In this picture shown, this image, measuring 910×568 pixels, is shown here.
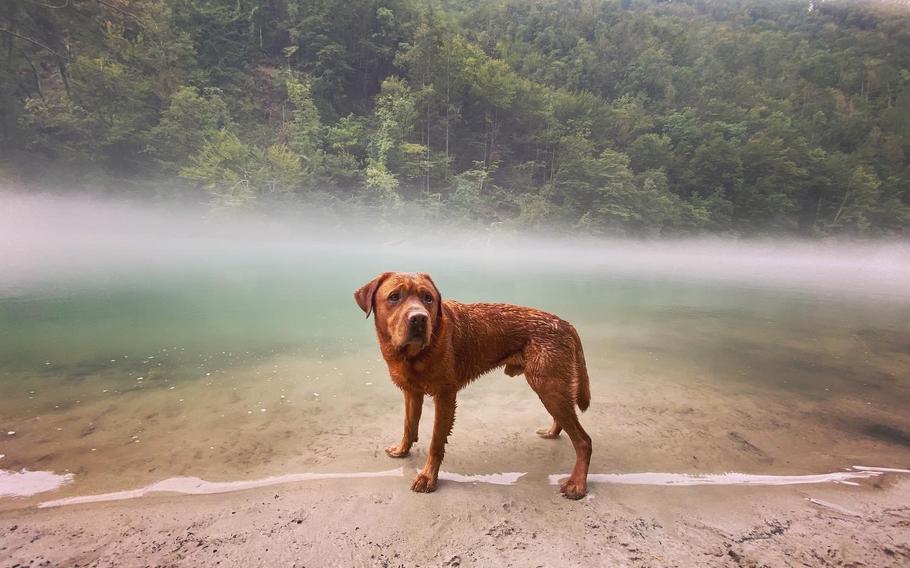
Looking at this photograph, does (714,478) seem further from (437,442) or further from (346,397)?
(346,397)

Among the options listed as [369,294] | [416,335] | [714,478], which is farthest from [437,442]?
[714,478]

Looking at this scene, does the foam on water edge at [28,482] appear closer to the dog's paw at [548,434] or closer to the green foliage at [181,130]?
the dog's paw at [548,434]

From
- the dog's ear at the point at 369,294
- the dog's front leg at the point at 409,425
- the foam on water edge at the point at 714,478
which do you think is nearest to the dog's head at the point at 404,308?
the dog's ear at the point at 369,294

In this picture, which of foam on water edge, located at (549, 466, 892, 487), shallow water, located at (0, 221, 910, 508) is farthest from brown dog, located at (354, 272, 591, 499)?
shallow water, located at (0, 221, 910, 508)

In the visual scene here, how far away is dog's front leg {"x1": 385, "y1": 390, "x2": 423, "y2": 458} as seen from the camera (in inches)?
120

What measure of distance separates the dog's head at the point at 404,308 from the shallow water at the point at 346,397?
1.23m

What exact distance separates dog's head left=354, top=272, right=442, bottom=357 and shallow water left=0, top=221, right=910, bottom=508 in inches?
48.3

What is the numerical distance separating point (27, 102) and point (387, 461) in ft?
139

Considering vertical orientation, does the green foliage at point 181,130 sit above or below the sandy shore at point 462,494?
above

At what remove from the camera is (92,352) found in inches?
A: 220

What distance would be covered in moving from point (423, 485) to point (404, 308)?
1.31 meters

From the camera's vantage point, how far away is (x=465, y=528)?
2.35 m

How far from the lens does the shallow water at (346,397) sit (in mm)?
3135

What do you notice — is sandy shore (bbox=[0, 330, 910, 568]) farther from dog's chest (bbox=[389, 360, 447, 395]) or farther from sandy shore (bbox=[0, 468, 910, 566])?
dog's chest (bbox=[389, 360, 447, 395])
